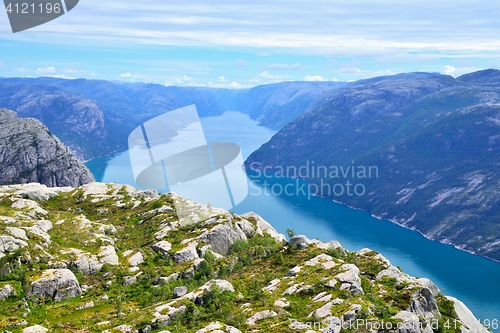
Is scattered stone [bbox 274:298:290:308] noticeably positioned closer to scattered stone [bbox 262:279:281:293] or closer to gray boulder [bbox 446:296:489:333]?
scattered stone [bbox 262:279:281:293]

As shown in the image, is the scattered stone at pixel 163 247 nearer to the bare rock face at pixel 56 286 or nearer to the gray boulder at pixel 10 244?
the bare rock face at pixel 56 286

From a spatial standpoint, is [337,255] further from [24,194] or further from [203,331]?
[24,194]

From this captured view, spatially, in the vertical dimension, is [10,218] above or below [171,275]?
above

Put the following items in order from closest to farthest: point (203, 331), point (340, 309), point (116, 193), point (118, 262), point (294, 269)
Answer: point (203, 331) < point (340, 309) < point (294, 269) < point (118, 262) < point (116, 193)

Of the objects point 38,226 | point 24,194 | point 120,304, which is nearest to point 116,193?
point 24,194

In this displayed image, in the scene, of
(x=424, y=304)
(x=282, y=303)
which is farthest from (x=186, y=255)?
(x=424, y=304)

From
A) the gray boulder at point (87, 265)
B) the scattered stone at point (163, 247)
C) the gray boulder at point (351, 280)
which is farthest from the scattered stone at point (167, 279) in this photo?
the gray boulder at point (351, 280)

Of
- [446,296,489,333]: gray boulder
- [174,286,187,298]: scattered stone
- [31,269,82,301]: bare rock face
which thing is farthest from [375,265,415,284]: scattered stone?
[31,269,82,301]: bare rock face
